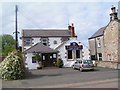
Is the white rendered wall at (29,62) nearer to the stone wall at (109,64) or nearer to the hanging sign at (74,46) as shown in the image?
the hanging sign at (74,46)

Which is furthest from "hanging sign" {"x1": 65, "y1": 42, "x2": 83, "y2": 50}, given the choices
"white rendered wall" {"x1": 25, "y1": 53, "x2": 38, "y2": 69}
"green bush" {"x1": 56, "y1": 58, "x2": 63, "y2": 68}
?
"white rendered wall" {"x1": 25, "y1": 53, "x2": 38, "y2": 69}

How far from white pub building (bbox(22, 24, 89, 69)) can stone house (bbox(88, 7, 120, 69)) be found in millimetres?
3531

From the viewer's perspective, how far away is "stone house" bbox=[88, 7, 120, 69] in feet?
80.4

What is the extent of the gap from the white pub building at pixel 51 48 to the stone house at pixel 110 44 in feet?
11.6

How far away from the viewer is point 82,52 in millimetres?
27422

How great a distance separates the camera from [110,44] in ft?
87.2

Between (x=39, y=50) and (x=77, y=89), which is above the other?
(x=39, y=50)

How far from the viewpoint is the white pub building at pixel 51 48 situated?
2562cm

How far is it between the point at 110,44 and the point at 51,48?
10.3m

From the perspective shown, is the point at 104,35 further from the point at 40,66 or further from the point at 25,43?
the point at 25,43

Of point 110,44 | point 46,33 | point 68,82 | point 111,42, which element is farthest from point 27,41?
point 68,82

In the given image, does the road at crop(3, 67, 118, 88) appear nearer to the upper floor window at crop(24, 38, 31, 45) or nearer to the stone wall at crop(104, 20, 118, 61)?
the stone wall at crop(104, 20, 118, 61)

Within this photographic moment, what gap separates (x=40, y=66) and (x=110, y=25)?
13.6 metres

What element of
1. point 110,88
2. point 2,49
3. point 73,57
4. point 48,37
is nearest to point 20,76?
point 110,88
